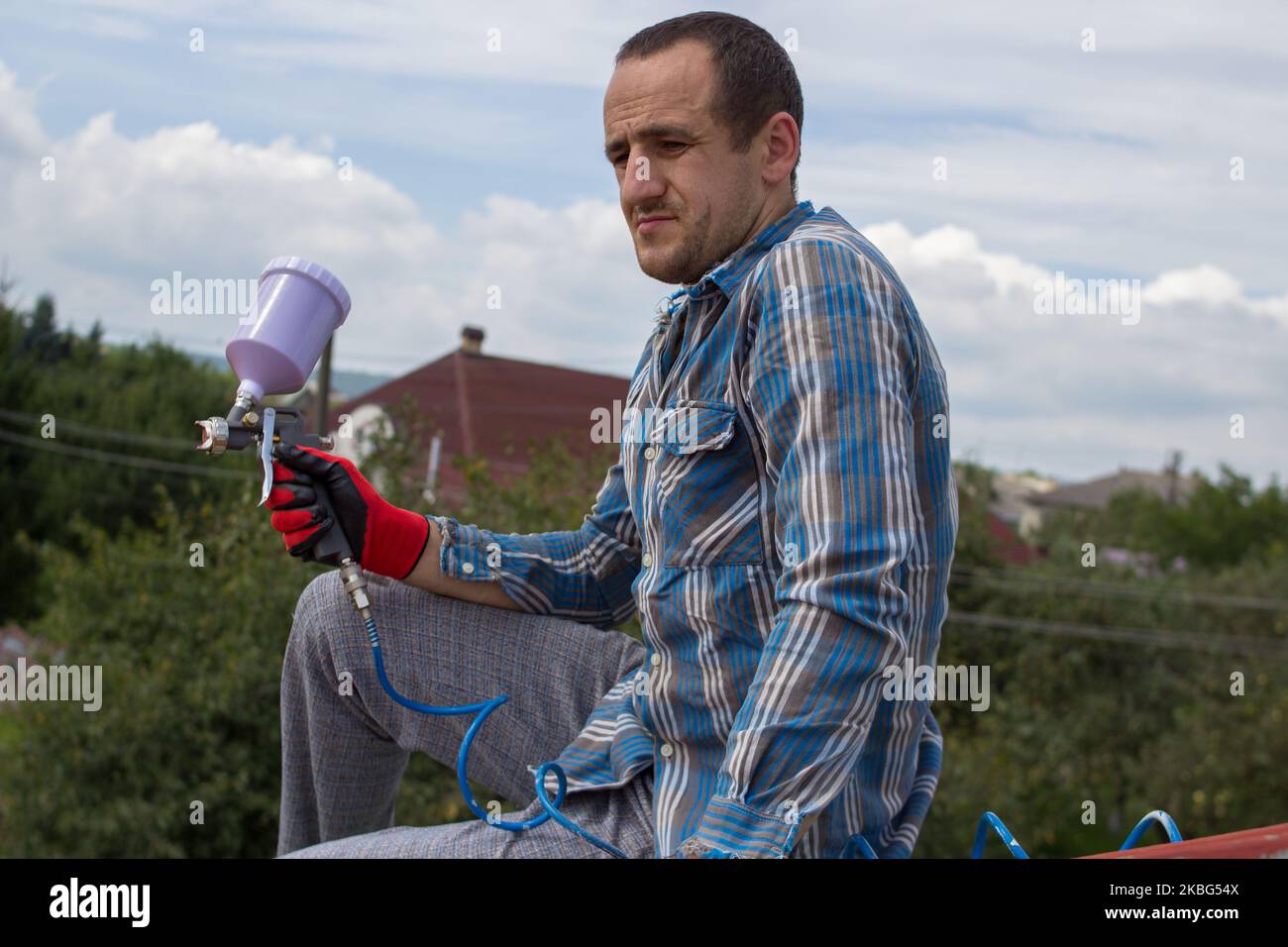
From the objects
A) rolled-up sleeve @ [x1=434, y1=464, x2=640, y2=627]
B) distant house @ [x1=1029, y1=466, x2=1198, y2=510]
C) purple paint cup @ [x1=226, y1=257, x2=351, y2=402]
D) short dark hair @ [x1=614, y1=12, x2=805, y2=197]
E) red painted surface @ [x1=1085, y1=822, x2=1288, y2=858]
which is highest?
distant house @ [x1=1029, y1=466, x2=1198, y2=510]

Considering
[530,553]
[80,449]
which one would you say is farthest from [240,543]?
[80,449]

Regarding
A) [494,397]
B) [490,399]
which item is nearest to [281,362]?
[490,399]

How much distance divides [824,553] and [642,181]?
2.19 ft

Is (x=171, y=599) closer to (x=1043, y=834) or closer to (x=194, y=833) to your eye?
(x=194, y=833)

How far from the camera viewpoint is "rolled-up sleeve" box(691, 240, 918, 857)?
→ 73.1 inches

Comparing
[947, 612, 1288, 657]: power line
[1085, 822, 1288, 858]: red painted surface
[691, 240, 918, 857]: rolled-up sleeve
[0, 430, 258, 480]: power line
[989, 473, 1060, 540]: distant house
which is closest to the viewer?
[1085, 822, 1288, 858]: red painted surface

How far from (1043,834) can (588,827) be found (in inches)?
523

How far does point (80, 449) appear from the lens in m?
29.4

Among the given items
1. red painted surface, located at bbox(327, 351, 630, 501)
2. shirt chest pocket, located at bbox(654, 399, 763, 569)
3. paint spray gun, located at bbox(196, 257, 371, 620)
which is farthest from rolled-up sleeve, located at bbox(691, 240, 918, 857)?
red painted surface, located at bbox(327, 351, 630, 501)

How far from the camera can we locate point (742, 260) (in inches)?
86.4

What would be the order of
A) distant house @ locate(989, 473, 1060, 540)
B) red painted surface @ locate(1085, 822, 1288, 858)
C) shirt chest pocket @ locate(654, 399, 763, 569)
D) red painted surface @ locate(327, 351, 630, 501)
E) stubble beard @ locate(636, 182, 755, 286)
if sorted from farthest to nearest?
distant house @ locate(989, 473, 1060, 540) → red painted surface @ locate(327, 351, 630, 501) → stubble beard @ locate(636, 182, 755, 286) → shirt chest pocket @ locate(654, 399, 763, 569) → red painted surface @ locate(1085, 822, 1288, 858)

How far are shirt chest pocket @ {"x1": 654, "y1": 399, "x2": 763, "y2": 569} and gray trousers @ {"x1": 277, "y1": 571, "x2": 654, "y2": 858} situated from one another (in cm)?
43

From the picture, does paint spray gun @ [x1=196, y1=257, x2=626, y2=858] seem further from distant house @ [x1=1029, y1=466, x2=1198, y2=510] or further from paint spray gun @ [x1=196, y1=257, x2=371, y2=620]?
distant house @ [x1=1029, y1=466, x2=1198, y2=510]
